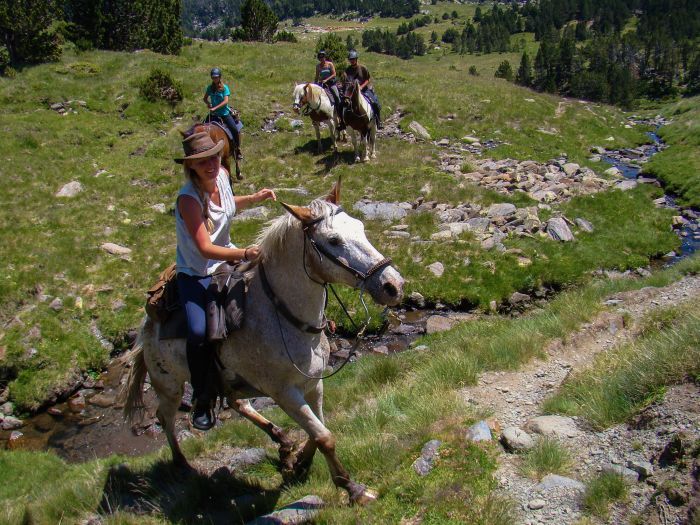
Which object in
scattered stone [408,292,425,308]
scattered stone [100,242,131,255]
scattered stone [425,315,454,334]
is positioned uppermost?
scattered stone [100,242,131,255]

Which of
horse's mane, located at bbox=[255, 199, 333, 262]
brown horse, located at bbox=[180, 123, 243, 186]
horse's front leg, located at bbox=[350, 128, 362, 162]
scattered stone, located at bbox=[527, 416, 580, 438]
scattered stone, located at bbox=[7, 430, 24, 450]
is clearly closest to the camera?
horse's mane, located at bbox=[255, 199, 333, 262]

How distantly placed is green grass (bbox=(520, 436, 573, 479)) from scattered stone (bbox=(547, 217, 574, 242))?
10.5 metres

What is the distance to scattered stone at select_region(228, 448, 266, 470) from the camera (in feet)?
20.4

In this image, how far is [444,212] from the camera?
15633mm

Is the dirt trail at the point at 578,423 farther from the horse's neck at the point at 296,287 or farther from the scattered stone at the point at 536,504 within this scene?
the horse's neck at the point at 296,287

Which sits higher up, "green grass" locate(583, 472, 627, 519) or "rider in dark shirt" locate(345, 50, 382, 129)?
"rider in dark shirt" locate(345, 50, 382, 129)

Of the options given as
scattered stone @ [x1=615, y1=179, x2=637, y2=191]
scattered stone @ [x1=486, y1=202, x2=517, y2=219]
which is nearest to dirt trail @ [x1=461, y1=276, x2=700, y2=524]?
scattered stone @ [x1=486, y1=202, x2=517, y2=219]

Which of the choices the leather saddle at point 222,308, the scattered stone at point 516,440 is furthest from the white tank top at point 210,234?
the scattered stone at point 516,440

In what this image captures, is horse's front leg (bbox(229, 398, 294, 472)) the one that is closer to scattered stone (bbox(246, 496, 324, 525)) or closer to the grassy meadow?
the grassy meadow

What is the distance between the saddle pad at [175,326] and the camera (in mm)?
5379

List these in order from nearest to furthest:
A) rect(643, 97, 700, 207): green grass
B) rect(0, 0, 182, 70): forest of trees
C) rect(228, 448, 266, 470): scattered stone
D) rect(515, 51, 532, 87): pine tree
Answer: rect(228, 448, 266, 470): scattered stone → rect(643, 97, 700, 207): green grass → rect(0, 0, 182, 70): forest of trees → rect(515, 51, 532, 87): pine tree

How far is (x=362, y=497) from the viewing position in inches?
188

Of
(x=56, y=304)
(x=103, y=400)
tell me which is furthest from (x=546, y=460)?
(x=56, y=304)

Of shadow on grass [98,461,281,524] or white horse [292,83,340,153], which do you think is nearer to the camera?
shadow on grass [98,461,281,524]
